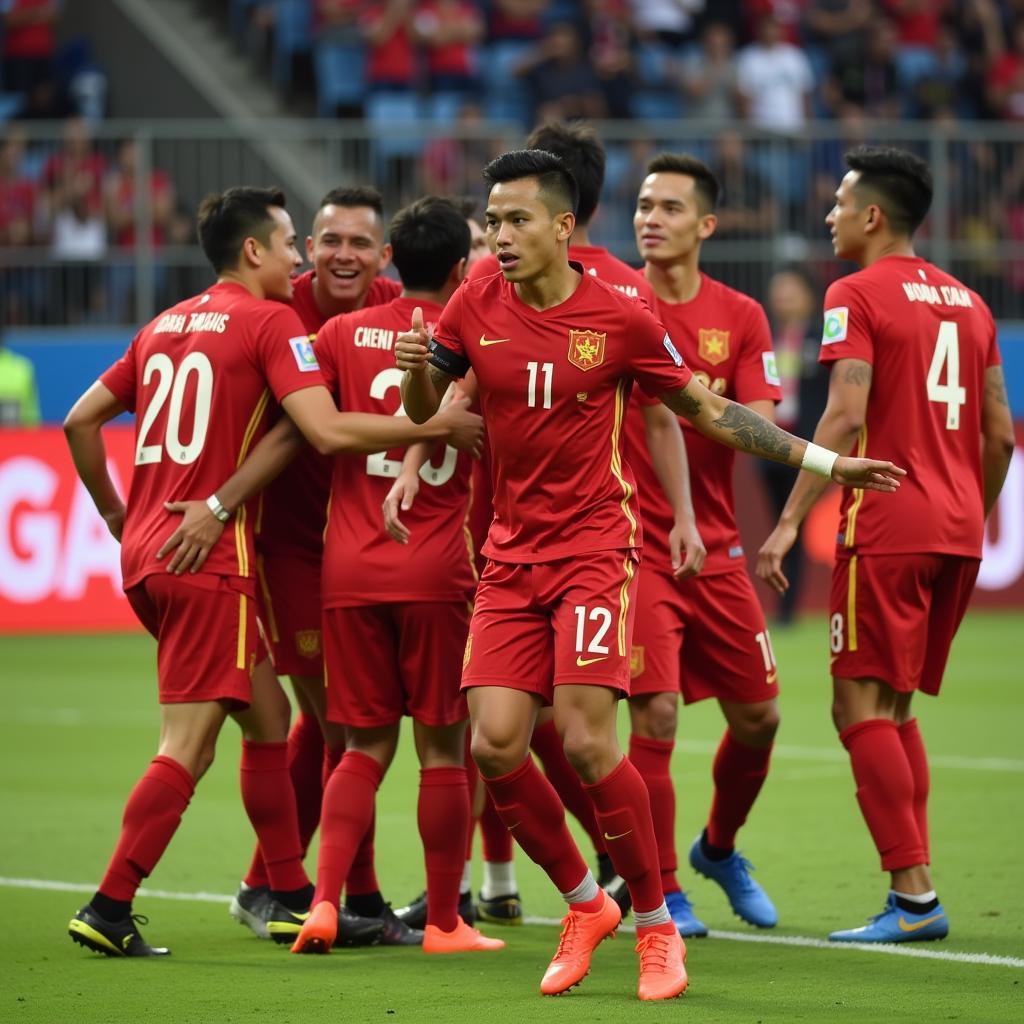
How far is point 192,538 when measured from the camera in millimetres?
6211

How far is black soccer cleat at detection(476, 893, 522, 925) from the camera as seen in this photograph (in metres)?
6.81

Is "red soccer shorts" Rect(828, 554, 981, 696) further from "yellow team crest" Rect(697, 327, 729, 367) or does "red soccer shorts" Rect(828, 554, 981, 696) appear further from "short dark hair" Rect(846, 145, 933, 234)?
"short dark hair" Rect(846, 145, 933, 234)

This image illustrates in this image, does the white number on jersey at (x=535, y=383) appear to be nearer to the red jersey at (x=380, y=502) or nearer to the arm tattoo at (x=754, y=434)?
the arm tattoo at (x=754, y=434)

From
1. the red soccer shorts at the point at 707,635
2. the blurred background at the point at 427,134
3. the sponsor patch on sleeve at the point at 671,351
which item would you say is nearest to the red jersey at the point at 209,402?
the sponsor patch on sleeve at the point at 671,351

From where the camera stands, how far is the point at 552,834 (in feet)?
18.5

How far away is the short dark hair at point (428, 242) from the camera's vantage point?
6.46 meters

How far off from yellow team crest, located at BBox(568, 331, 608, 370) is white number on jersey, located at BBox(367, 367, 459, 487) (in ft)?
2.99

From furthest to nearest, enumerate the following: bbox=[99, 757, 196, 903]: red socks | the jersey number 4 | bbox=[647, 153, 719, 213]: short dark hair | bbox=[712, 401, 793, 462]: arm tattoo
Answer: bbox=[647, 153, 719, 213]: short dark hair, the jersey number 4, bbox=[99, 757, 196, 903]: red socks, bbox=[712, 401, 793, 462]: arm tattoo

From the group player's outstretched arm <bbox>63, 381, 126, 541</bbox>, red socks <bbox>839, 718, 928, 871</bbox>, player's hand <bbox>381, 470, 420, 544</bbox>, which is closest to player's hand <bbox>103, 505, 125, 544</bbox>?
player's outstretched arm <bbox>63, 381, 126, 541</bbox>

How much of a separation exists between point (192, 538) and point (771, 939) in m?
2.24

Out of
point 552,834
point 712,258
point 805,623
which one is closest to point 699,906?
point 552,834

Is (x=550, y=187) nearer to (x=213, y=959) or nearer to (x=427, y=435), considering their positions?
(x=427, y=435)

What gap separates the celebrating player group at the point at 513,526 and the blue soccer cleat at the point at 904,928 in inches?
0.5

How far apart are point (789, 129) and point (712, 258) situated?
1.49m
